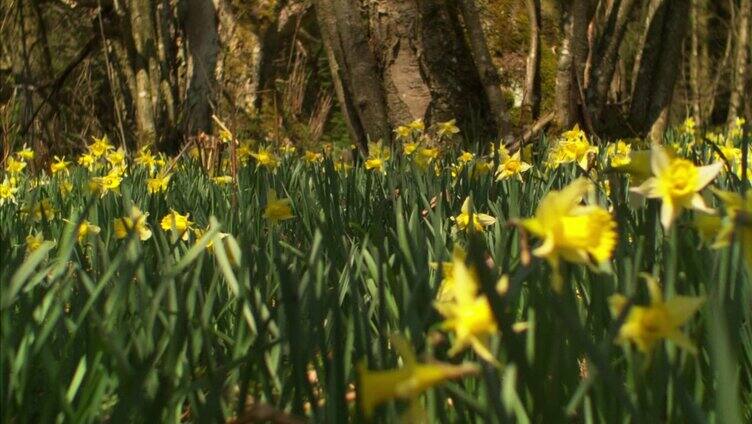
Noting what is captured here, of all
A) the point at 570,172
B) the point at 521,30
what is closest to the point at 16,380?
the point at 570,172

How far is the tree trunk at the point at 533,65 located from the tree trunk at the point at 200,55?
2.50 m

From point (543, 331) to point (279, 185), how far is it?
169 cm

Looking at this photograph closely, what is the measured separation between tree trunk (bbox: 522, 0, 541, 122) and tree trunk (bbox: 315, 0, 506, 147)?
1.39 feet

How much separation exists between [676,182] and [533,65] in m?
3.94

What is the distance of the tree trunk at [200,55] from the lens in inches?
248

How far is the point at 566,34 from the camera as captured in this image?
437 centimetres

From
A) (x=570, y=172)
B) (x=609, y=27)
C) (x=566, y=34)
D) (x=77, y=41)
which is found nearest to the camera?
(x=570, y=172)

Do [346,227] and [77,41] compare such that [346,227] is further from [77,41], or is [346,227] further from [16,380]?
[77,41]

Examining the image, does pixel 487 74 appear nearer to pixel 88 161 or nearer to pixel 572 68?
pixel 572 68

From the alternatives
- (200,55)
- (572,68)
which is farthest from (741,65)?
(200,55)

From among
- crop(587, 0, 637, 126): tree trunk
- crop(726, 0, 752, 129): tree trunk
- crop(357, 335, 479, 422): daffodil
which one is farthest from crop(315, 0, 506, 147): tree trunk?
crop(726, 0, 752, 129): tree trunk

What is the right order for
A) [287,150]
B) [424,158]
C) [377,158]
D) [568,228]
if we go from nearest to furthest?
[568,228], [424,158], [377,158], [287,150]

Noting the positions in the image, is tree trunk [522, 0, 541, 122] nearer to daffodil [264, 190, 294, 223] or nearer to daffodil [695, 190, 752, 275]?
daffodil [264, 190, 294, 223]

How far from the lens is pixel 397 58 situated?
13.4ft
